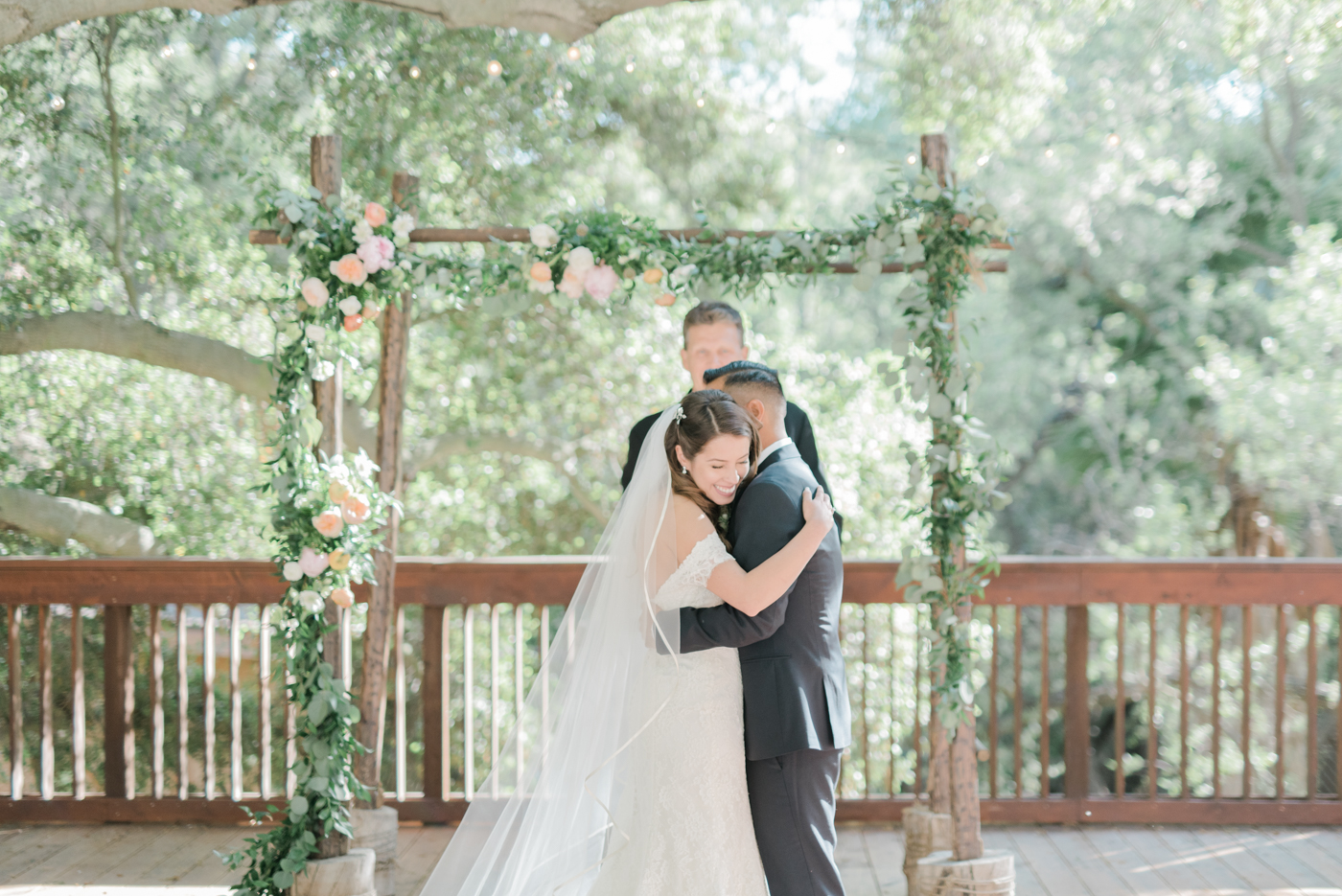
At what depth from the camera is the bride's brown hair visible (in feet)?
7.13

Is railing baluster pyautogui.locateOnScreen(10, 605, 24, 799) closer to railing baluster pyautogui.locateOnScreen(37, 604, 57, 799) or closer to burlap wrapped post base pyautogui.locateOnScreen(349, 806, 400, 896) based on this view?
railing baluster pyautogui.locateOnScreen(37, 604, 57, 799)

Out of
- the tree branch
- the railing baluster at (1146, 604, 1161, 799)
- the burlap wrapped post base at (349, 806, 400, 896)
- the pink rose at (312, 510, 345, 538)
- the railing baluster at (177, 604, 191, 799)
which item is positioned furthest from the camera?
the tree branch

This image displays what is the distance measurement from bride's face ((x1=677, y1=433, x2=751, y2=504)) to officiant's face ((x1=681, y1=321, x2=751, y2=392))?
2.61 feet

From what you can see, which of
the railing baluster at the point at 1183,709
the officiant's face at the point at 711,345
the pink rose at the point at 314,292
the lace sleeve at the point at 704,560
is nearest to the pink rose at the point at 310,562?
the pink rose at the point at 314,292

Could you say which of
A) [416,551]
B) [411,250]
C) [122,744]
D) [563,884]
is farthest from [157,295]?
[563,884]

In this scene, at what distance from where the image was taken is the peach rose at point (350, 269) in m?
3.01

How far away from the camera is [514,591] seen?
382 cm

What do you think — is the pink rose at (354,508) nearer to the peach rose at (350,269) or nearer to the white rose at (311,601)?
the white rose at (311,601)

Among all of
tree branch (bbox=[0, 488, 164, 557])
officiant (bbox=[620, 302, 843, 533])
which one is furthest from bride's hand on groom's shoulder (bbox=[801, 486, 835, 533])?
tree branch (bbox=[0, 488, 164, 557])

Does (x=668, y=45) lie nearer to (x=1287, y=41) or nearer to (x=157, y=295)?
(x=157, y=295)

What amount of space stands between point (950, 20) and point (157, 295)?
16.4 ft

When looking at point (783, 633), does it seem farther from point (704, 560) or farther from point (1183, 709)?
point (1183, 709)

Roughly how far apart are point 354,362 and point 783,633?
5.54 ft

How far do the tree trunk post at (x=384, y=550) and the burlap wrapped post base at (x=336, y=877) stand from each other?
28 centimetres
